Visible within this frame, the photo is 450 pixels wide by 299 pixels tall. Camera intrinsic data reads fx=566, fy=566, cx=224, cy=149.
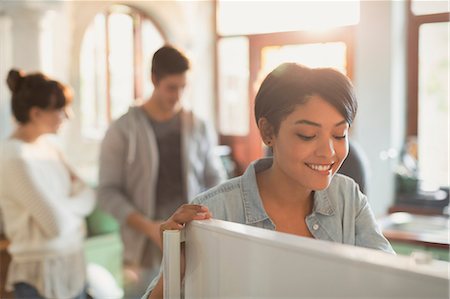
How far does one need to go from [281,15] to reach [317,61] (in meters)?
1.24

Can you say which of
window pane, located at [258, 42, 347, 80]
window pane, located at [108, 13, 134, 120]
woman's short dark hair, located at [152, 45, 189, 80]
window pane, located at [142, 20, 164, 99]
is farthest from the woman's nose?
window pane, located at [142, 20, 164, 99]

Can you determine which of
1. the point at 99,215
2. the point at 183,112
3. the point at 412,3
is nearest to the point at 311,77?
the point at 183,112

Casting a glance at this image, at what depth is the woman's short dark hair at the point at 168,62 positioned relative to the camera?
1.49m

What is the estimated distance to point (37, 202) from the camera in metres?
1.57

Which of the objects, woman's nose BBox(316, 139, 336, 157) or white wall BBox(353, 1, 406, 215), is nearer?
woman's nose BBox(316, 139, 336, 157)

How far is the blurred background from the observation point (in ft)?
9.13

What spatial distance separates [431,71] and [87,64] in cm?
192

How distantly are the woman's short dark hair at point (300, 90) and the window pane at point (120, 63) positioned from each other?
2657mm

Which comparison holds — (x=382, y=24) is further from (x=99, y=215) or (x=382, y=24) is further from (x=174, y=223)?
(x=174, y=223)

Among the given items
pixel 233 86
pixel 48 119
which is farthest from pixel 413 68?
pixel 48 119

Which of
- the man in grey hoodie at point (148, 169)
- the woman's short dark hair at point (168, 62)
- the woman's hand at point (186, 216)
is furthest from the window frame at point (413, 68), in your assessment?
the woman's hand at point (186, 216)

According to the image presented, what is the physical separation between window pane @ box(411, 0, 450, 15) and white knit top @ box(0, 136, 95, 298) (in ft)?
6.80

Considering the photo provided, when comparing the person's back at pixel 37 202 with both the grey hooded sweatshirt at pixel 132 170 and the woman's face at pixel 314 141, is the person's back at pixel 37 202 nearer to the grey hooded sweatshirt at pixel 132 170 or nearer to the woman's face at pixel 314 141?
the grey hooded sweatshirt at pixel 132 170

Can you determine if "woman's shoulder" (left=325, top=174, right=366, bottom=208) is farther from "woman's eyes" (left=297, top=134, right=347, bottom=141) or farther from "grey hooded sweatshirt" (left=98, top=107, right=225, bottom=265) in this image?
"grey hooded sweatshirt" (left=98, top=107, right=225, bottom=265)
